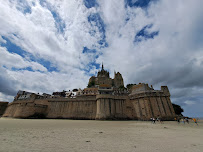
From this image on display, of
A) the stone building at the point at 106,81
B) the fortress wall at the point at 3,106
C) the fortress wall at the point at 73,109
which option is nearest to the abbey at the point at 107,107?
the fortress wall at the point at 73,109

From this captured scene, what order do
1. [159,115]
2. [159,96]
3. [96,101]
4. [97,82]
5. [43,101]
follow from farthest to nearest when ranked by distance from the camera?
1. [97,82]
2. [43,101]
3. [96,101]
4. [159,96]
5. [159,115]

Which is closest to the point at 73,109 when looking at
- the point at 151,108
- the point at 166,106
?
the point at 151,108

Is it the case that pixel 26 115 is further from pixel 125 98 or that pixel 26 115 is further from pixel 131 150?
pixel 131 150

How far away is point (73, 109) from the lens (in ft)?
114

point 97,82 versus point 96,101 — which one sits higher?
point 97,82

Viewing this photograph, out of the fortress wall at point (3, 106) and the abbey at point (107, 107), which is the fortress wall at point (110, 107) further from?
the fortress wall at point (3, 106)

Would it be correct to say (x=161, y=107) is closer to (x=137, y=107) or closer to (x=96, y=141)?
(x=137, y=107)

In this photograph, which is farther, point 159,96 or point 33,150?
point 159,96

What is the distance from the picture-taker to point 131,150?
5.19 metres

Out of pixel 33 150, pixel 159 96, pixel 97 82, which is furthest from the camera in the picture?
pixel 97 82

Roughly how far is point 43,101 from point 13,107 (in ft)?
50.0

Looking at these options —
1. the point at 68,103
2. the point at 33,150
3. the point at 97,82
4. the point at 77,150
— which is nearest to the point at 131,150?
the point at 77,150

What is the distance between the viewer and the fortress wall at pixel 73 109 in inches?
1309

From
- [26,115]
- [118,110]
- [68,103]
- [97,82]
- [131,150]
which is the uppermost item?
[97,82]
